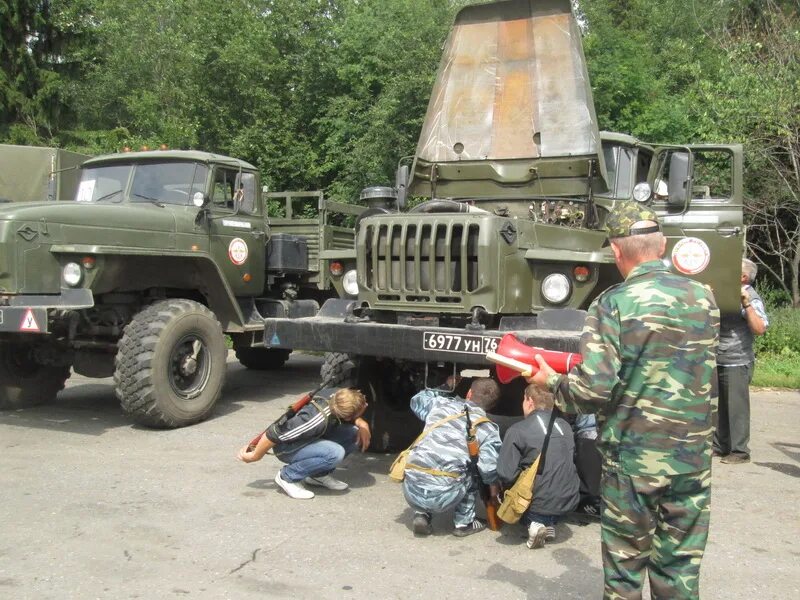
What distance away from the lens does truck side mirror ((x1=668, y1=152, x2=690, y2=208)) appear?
5.73 metres

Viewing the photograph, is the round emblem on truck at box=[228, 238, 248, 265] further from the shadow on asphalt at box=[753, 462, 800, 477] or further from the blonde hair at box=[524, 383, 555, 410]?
the shadow on asphalt at box=[753, 462, 800, 477]

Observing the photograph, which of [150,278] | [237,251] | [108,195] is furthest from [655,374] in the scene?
[108,195]

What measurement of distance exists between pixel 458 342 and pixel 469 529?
1063mm

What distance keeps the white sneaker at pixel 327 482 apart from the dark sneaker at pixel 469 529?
40.0 inches

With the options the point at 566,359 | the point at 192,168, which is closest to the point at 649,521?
the point at 566,359

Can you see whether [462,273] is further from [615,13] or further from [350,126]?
[615,13]

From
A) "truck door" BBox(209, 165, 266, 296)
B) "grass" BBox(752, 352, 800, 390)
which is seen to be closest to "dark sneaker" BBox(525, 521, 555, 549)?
"truck door" BBox(209, 165, 266, 296)

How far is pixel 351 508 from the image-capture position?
480 cm

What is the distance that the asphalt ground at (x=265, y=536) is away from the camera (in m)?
3.64

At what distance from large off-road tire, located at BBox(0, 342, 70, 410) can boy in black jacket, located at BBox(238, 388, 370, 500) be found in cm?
373

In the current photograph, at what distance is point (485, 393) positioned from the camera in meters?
4.64

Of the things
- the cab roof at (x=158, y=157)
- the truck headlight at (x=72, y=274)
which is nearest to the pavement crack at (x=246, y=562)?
the truck headlight at (x=72, y=274)

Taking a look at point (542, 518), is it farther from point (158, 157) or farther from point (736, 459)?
point (158, 157)

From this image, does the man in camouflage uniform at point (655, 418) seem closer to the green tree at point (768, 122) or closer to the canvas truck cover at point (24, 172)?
the canvas truck cover at point (24, 172)
